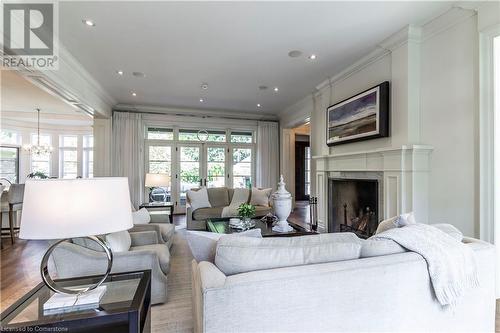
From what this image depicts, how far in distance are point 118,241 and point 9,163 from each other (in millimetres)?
8149

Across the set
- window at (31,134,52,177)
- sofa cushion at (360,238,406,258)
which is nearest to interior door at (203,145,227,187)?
window at (31,134,52,177)

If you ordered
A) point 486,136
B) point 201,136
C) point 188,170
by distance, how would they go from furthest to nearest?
point 201,136 < point 188,170 < point 486,136

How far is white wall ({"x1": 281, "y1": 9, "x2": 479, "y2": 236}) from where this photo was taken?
248 cm

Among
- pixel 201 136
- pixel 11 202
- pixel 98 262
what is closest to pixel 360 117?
pixel 98 262

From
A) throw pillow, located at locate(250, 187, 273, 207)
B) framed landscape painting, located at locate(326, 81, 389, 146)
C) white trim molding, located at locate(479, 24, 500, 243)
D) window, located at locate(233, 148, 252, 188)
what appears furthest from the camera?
window, located at locate(233, 148, 252, 188)

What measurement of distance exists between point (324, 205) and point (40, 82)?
476 cm

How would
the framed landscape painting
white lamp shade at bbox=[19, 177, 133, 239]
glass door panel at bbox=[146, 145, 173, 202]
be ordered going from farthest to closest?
glass door panel at bbox=[146, 145, 173, 202]
the framed landscape painting
white lamp shade at bbox=[19, 177, 133, 239]

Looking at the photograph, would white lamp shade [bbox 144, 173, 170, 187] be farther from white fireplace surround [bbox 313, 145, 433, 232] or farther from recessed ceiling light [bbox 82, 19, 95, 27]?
white fireplace surround [bbox 313, 145, 433, 232]

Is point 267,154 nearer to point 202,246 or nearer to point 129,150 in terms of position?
point 129,150

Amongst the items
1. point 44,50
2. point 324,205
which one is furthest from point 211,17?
point 324,205

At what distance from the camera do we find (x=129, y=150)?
6219 millimetres

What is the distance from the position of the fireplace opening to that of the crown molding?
345cm

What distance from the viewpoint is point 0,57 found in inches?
94.3

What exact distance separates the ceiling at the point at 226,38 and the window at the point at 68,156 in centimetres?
482
